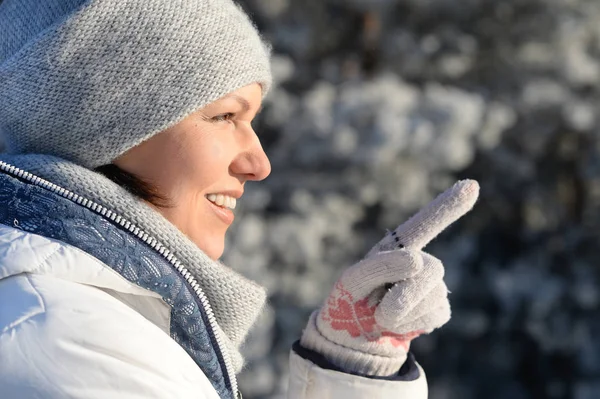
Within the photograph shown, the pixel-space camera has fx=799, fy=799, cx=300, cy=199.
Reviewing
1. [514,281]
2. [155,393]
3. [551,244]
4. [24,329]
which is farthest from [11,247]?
[551,244]

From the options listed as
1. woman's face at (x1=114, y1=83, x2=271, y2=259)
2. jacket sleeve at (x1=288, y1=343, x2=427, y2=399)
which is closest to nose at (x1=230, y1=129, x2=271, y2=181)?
woman's face at (x1=114, y1=83, x2=271, y2=259)

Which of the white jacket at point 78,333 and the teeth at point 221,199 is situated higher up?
the white jacket at point 78,333

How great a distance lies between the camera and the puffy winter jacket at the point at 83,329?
1.00 metres

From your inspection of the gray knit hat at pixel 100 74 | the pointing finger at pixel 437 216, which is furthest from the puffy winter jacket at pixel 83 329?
the pointing finger at pixel 437 216

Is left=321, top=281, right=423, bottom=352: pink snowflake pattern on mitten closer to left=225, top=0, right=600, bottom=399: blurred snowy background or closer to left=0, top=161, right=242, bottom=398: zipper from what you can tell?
left=0, top=161, right=242, bottom=398: zipper

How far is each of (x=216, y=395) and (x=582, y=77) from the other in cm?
408

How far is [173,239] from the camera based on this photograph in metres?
1.30

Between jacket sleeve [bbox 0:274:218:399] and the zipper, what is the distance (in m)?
0.14

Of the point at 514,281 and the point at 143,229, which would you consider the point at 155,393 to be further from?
the point at 514,281

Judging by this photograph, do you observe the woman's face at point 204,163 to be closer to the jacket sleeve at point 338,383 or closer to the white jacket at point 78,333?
the white jacket at point 78,333

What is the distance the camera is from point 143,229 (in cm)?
127

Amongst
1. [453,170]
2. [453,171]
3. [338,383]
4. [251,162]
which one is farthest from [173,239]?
[453,171]

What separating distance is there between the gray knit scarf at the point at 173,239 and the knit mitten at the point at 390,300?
405 mm

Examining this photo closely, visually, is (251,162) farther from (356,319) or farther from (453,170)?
(453,170)
